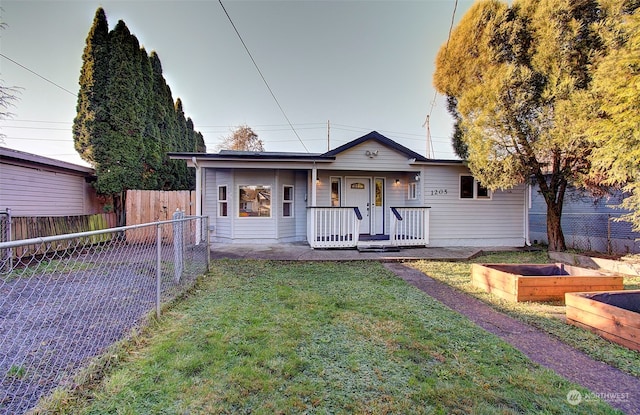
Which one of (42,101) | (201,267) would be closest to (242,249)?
(201,267)

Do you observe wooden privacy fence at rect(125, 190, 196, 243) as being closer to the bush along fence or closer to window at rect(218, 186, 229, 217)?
window at rect(218, 186, 229, 217)

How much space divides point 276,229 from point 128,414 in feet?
25.9

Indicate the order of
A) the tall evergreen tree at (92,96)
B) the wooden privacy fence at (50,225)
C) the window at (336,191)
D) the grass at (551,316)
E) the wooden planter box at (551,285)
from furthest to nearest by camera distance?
1. the tall evergreen tree at (92,96)
2. the window at (336,191)
3. the wooden privacy fence at (50,225)
4. the wooden planter box at (551,285)
5. the grass at (551,316)

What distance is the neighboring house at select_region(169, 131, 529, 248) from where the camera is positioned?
8742 mm

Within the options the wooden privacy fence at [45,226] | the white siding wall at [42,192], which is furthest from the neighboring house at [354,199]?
the white siding wall at [42,192]

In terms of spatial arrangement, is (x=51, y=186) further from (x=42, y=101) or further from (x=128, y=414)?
(x=128, y=414)

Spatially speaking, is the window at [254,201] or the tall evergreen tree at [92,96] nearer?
the window at [254,201]

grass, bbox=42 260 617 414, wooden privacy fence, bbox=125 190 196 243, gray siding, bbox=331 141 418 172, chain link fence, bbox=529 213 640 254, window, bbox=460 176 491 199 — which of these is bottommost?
grass, bbox=42 260 617 414

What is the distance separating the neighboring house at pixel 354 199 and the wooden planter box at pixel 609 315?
17.1 feet

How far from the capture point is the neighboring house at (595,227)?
838 cm

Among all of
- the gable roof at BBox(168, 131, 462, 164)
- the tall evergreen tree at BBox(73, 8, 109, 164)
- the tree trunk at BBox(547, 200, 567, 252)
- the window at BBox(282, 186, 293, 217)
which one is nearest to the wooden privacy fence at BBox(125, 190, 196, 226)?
the gable roof at BBox(168, 131, 462, 164)

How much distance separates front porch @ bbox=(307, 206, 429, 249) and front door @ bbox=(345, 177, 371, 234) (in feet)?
4.33

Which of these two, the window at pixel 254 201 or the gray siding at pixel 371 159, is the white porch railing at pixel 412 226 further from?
the window at pixel 254 201

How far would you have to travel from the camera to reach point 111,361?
2424mm
